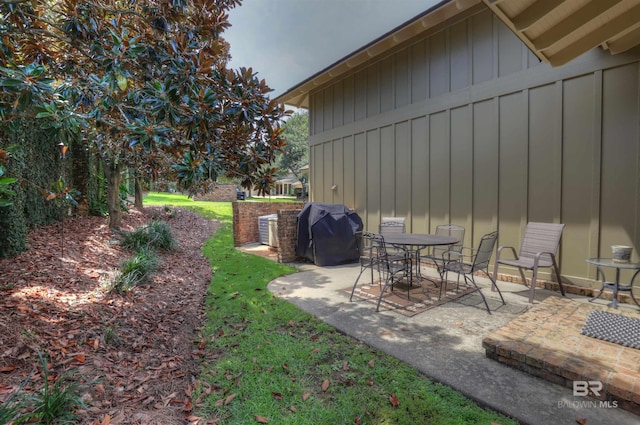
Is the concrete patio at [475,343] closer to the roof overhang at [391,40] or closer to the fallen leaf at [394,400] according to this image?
the fallen leaf at [394,400]

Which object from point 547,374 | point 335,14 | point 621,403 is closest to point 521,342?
point 547,374

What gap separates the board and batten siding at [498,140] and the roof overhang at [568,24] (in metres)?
0.86

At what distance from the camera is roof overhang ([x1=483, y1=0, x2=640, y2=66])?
9.68 feet

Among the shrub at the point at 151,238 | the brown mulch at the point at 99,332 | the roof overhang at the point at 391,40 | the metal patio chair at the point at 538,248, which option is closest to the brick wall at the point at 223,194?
the roof overhang at the point at 391,40

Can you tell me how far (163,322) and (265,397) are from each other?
204 cm

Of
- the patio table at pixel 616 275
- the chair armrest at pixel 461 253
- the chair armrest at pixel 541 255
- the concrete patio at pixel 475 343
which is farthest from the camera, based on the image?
the chair armrest at pixel 461 253

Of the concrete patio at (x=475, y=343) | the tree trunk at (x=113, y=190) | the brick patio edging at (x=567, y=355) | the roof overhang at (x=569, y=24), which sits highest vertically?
the roof overhang at (x=569, y=24)

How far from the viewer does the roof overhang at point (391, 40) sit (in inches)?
212

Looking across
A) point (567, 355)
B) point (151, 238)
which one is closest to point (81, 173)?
point (151, 238)

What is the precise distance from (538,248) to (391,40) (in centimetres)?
502

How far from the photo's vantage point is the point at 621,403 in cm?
211

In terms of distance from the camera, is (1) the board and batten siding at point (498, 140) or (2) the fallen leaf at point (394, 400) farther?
(1) the board and batten siding at point (498, 140)

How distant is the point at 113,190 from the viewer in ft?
24.1

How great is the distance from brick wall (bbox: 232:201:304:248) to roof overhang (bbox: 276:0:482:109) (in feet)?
12.0
